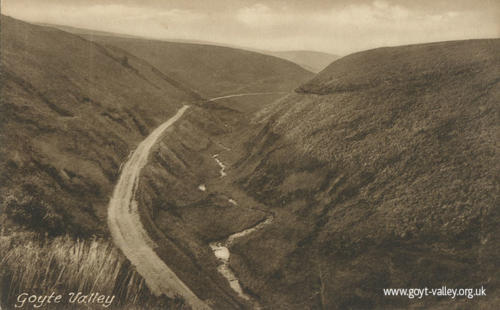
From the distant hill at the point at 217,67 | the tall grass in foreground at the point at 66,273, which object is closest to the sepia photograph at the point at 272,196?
the tall grass in foreground at the point at 66,273

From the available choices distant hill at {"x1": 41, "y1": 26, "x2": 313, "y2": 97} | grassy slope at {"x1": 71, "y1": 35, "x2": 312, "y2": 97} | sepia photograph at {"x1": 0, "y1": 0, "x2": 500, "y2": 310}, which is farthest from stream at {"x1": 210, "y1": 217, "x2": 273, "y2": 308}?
grassy slope at {"x1": 71, "y1": 35, "x2": 312, "y2": 97}

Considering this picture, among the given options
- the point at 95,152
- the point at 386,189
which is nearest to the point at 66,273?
the point at 95,152

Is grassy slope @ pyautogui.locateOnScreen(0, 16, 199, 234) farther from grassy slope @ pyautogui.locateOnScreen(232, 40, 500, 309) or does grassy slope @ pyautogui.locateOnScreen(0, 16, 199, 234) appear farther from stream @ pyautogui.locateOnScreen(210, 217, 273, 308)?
grassy slope @ pyautogui.locateOnScreen(232, 40, 500, 309)

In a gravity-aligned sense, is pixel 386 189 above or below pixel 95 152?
above

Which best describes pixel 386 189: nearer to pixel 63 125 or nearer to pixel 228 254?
pixel 228 254

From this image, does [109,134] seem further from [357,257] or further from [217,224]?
[357,257]

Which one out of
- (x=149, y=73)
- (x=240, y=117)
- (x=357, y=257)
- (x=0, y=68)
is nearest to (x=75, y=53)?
(x=149, y=73)

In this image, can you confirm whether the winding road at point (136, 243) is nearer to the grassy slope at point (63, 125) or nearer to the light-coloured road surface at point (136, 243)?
the light-coloured road surface at point (136, 243)
